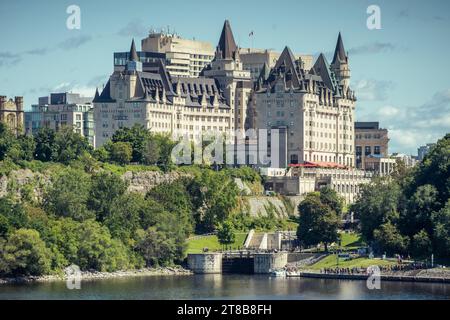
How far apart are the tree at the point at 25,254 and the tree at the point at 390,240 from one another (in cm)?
3415

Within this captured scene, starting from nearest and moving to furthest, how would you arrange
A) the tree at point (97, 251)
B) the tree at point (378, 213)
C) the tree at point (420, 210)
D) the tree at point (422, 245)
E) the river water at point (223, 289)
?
1. the river water at point (223, 289)
2. the tree at point (422, 245)
3. the tree at point (97, 251)
4. the tree at point (420, 210)
5. the tree at point (378, 213)

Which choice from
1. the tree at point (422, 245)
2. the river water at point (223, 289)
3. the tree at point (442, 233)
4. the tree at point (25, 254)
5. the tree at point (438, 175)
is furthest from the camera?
the tree at point (438, 175)

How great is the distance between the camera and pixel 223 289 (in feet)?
540

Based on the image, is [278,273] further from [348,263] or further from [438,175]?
[438,175]

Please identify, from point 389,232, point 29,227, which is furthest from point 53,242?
point 389,232

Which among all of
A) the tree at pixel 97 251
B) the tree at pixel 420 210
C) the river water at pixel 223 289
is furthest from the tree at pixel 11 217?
the tree at pixel 420 210

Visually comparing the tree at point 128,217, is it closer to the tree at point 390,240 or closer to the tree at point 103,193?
the tree at point 103,193

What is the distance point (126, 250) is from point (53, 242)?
1040 centimetres

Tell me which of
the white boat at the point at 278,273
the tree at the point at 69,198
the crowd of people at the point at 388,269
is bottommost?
the white boat at the point at 278,273

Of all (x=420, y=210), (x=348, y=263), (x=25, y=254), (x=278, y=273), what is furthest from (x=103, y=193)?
(x=420, y=210)

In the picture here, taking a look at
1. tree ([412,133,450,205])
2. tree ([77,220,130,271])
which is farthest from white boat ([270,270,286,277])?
tree ([412,133,450,205])

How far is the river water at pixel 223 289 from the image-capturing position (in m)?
155

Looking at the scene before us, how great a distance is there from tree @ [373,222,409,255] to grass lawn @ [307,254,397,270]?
102 inches
